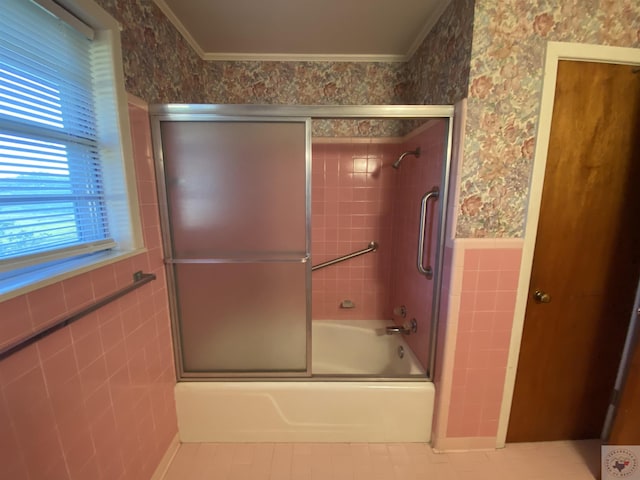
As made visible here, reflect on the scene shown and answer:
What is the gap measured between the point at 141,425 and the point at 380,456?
1.26 metres

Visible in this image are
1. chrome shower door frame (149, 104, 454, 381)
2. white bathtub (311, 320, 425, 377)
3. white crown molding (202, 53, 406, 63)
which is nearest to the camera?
chrome shower door frame (149, 104, 454, 381)

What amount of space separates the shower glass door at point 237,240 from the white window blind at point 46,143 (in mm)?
306

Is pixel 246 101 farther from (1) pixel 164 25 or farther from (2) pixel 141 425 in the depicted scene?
(2) pixel 141 425

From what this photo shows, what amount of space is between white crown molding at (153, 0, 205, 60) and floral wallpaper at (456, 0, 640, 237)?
61.4 inches

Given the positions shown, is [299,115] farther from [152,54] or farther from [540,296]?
[540,296]

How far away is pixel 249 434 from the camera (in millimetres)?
1494

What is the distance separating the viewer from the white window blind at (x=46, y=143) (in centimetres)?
74

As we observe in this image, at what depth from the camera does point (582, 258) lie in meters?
1.29

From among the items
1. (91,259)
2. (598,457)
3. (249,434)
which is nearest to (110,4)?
(91,259)

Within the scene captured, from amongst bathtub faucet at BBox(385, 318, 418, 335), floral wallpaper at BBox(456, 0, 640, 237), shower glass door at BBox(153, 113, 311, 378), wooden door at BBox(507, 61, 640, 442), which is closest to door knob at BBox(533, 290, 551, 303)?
wooden door at BBox(507, 61, 640, 442)

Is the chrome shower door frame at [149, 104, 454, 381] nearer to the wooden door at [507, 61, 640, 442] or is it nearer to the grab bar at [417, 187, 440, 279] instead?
the grab bar at [417, 187, 440, 279]

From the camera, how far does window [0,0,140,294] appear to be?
742mm

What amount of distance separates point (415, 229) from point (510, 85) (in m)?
0.94

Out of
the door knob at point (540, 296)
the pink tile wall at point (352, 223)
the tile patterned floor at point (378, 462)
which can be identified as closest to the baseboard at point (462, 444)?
the tile patterned floor at point (378, 462)
